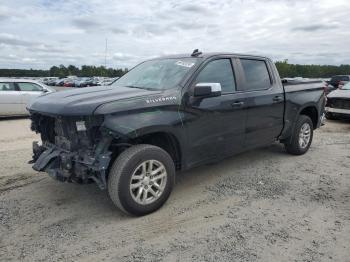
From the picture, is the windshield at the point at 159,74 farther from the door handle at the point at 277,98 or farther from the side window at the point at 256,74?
the door handle at the point at 277,98

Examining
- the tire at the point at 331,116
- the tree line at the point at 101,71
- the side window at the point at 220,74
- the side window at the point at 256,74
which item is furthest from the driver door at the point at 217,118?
the tree line at the point at 101,71

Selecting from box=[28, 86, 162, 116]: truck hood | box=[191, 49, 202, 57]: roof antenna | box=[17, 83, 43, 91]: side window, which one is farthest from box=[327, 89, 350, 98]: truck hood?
box=[17, 83, 43, 91]: side window

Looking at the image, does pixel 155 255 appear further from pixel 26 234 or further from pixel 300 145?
pixel 300 145

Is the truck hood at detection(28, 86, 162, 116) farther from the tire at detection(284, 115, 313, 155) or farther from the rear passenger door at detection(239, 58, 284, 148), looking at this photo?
the tire at detection(284, 115, 313, 155)

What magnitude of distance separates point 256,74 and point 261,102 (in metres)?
0.49

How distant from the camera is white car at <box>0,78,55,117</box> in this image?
1280cm

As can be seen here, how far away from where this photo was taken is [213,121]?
4910 millimetres

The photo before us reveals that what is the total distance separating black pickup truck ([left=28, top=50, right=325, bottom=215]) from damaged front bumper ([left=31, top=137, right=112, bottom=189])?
0.04ft

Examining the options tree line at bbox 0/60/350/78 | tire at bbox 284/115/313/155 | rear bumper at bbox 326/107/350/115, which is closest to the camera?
tire at bbox 284/115/313/155

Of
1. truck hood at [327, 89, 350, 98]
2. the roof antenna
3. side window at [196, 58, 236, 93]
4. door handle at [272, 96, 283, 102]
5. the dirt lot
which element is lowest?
the dirt lot

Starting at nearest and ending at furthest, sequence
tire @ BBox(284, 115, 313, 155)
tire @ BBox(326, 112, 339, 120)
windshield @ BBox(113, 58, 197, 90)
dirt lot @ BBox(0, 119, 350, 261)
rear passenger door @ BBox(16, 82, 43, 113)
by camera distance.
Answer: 1. dirt lot @ BBox(0, 119, 350, 261)
2. windshield @ BBox(113, 58, 197, 90)
3. tire @ BBox(284, 115, 313, 155)
4. tire @ BBox(326, 112, 339, 120)
5. rear passenger door @ BBox(16, 82, 43, 113)

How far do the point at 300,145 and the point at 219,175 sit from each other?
2099 mm

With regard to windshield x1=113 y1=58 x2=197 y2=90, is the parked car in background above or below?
below

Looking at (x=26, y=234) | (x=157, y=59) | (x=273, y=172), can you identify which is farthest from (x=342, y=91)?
(x=26, y=234)
